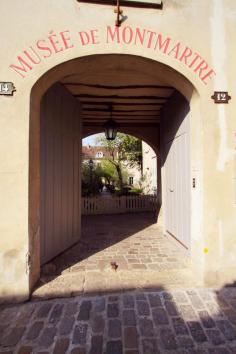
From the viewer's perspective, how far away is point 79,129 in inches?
217

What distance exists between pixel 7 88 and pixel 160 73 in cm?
207

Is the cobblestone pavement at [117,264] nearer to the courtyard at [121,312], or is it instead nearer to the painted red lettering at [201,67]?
the courtyard at [121,312]

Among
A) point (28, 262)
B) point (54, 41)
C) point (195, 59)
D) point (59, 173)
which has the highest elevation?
point (54, 41)

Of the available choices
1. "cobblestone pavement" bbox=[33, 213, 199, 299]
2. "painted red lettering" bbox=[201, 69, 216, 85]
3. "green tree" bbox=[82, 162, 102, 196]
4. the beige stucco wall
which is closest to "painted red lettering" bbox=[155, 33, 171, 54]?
the beige stucco wall

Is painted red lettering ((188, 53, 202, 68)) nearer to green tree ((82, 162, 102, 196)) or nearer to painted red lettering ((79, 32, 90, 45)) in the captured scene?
painted red lettering ((79, 32, 90, 45))

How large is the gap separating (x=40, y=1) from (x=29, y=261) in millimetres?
3278

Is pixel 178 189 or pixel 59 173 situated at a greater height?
pixel 59 173

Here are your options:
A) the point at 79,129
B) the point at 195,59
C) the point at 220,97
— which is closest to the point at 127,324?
the point at 220,97

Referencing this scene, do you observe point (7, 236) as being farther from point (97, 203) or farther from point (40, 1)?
point (97, 203)

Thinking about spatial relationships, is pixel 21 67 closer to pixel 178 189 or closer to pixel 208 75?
pixel 208 75

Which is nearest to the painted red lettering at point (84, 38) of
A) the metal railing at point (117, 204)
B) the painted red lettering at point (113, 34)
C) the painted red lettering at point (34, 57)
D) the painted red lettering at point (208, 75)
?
the painted red lettering at point (113, 34)

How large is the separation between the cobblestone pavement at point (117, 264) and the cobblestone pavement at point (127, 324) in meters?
0.22

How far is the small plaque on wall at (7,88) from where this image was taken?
287cm

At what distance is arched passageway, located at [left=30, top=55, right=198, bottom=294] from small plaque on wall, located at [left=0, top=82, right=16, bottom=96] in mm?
254
